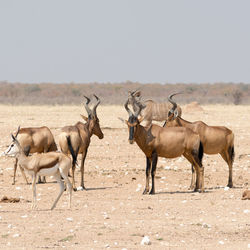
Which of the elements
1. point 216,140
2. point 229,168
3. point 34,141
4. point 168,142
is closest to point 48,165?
point 168,142

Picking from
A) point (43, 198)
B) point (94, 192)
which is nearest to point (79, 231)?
point (43, 198)

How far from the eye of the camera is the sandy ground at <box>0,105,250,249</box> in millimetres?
9219

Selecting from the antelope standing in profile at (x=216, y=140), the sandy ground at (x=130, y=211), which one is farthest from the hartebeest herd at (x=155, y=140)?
the sandy ground at (x=130, y=211)

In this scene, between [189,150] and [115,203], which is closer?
[115,203]

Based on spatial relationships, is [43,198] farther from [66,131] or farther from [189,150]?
[189,150]

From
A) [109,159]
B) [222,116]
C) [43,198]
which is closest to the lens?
[43,198]

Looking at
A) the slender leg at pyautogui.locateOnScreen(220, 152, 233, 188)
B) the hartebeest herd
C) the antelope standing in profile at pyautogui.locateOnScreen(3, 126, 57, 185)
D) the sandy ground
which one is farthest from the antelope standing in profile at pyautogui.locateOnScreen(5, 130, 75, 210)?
the slender leg at pyautogui.locateOnScreen(220, 152, 233, 188)

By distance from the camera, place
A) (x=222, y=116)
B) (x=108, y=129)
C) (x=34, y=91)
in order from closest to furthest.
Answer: (x=108, y=129) < (x=222, y=116) < (x=34, y=91)

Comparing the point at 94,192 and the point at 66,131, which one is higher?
the point at 66,131

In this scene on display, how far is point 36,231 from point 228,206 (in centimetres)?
397

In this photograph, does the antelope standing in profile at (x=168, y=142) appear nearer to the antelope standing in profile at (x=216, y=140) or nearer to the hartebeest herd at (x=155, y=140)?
the hartebeest herd at (x=155, y=140)

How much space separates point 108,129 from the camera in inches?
1102

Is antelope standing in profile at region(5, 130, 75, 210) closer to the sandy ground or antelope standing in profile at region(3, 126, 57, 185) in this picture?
the sandy ground

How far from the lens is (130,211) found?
459 inches
